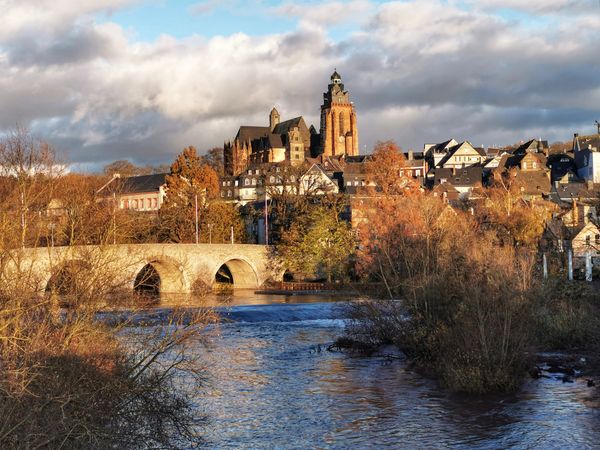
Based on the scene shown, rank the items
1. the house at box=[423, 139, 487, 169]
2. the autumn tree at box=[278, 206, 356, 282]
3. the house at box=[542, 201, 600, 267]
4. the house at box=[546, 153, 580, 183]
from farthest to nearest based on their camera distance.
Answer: the house at box=[423, 139, 487, 169] → the house at box=[546, 153, 580, 183] → the autumn tree at box=[278, 206, 356, 282] → the house at box=[542, 201, 600, 267]

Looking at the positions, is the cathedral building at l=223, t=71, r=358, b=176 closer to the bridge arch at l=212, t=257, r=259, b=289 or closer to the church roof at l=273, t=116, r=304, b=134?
the church roof at l=273, t=116, r=304, b=134

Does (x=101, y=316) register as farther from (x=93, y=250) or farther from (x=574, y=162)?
(x=574, y=162)

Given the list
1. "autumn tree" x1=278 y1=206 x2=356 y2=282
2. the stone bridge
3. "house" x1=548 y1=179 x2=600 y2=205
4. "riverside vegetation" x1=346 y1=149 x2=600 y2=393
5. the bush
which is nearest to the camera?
"riverside vegetation" x1=346 y1=149 x2=600 y2=393

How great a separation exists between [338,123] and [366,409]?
126 m

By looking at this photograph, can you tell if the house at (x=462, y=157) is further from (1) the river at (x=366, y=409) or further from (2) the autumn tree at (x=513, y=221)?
(1) the river at (x=366, y=409)

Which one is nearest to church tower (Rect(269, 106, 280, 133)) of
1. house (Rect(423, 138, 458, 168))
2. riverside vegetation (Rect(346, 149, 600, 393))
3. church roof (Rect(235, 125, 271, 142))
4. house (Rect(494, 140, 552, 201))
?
church roof (Rect(235, 125, 271, 142))

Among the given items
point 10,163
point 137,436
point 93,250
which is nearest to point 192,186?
point 10,163

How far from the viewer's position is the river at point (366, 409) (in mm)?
16000

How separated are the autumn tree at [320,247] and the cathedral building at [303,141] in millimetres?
78238

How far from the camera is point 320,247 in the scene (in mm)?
59719

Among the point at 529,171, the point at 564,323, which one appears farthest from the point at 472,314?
the point at 529,171

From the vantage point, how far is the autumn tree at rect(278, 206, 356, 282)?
5941 cm

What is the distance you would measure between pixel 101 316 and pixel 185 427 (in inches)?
124

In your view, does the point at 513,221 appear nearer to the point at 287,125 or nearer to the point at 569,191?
the point at 569,191
